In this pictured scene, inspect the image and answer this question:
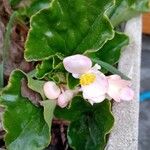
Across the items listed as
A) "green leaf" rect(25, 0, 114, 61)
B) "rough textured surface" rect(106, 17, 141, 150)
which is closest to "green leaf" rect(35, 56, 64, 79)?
"green leaf" rect(25, 0, 114, 61)

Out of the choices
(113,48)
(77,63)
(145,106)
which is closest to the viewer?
(77,63)

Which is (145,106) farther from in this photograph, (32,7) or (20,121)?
(20,121)

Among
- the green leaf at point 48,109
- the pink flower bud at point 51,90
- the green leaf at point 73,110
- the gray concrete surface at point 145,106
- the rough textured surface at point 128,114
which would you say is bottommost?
the gray concrete surface at point 145,106

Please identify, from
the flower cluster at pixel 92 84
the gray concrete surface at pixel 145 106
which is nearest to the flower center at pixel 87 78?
the flower cluster at pixel 92 84

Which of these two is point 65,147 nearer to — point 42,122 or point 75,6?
point 42,122

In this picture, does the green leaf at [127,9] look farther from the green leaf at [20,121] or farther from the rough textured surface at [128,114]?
the green leaf at [20,121]

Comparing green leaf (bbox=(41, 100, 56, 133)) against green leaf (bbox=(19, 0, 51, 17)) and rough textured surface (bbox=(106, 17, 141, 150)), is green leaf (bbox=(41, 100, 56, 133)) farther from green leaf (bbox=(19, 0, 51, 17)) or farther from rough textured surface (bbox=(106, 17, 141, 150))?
green leaf (bbox=(19, 0, 51, 17))

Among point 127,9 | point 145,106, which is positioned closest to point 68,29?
point 127,9
